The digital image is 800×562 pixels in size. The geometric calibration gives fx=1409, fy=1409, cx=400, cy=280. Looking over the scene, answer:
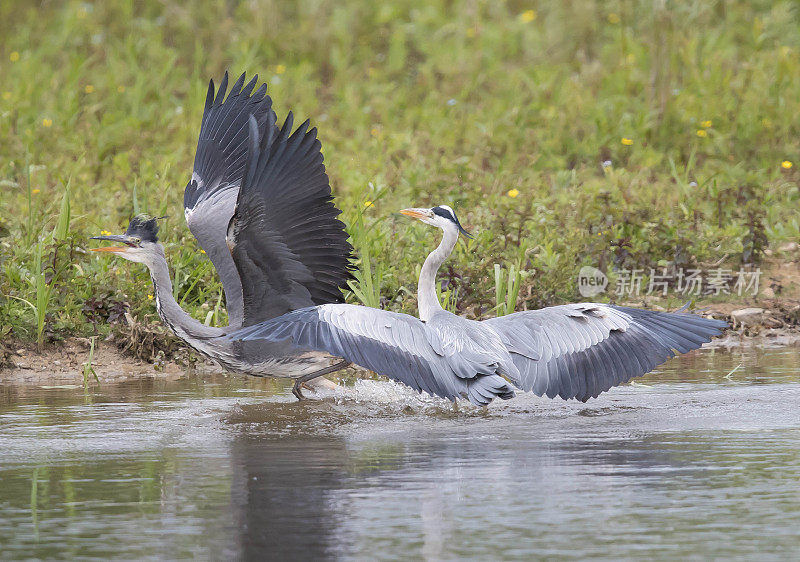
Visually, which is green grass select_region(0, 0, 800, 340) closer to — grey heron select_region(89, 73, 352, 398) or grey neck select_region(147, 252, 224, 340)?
grey heron select_region(89, 73, 352, 398)

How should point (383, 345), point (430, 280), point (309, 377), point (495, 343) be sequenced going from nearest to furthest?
point (383, 345), point (495, 343), point (430, 280), point (309, 377)

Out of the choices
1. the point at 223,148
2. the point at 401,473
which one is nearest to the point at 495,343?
the point at 401,473

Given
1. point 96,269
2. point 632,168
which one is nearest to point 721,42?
point 632,168

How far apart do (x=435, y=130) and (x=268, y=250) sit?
209 inches

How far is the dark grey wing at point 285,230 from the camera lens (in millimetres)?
6953

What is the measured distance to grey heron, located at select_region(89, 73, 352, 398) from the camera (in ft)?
23.0

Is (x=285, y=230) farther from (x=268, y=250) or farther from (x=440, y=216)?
(x=440, y=216)

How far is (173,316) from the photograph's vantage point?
7.25 meters

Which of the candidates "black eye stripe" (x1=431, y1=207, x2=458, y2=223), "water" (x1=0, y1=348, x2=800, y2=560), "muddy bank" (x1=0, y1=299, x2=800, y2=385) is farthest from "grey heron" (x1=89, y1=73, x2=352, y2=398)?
"muddy bank" (x1=0, y1=299, x2=800, y2=385)

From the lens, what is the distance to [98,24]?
49.0 feet

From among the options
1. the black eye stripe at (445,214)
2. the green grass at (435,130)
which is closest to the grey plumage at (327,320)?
the black eye stripe at (445,214)

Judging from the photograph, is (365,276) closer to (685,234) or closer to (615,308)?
(615,308)

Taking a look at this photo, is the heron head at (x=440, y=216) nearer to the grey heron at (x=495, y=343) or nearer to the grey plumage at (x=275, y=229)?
the grey heron at (x=495, y=343)

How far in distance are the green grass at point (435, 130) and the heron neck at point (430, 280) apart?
919 mm
